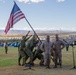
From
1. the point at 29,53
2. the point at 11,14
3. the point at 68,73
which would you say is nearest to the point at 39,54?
the point at 29,53

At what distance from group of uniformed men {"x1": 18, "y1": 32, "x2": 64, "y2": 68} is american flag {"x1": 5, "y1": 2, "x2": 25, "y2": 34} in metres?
1.10

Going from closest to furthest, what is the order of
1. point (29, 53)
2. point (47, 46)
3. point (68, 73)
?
point (68, 73) < point (47, 46) < point (29, 53)

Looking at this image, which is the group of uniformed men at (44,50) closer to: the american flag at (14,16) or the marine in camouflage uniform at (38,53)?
the marine in camouflage uniform at (38,53)

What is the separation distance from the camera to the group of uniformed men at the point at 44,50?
19844 mm

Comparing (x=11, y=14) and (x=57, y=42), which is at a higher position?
(x=11, y=14)

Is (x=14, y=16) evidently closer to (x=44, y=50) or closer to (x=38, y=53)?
(x=38, y=53)

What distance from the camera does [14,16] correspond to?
21.7m

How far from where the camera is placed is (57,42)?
20.6 metres

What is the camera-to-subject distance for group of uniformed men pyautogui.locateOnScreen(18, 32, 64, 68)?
19844mm

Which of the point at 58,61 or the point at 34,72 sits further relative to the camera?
the point at 58,61

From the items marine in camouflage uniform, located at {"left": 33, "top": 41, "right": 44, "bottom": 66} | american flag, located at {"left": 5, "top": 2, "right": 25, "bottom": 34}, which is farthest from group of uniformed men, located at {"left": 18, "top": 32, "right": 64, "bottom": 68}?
american flag, located at {"left": 5, "top": 2, "right": 25, "bottom": 34}

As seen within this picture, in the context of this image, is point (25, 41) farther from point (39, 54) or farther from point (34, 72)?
point (34, 72)

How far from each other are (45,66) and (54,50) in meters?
1.12

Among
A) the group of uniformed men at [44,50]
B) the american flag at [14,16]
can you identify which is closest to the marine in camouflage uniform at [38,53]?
the group of uniformed men at [44,50]
